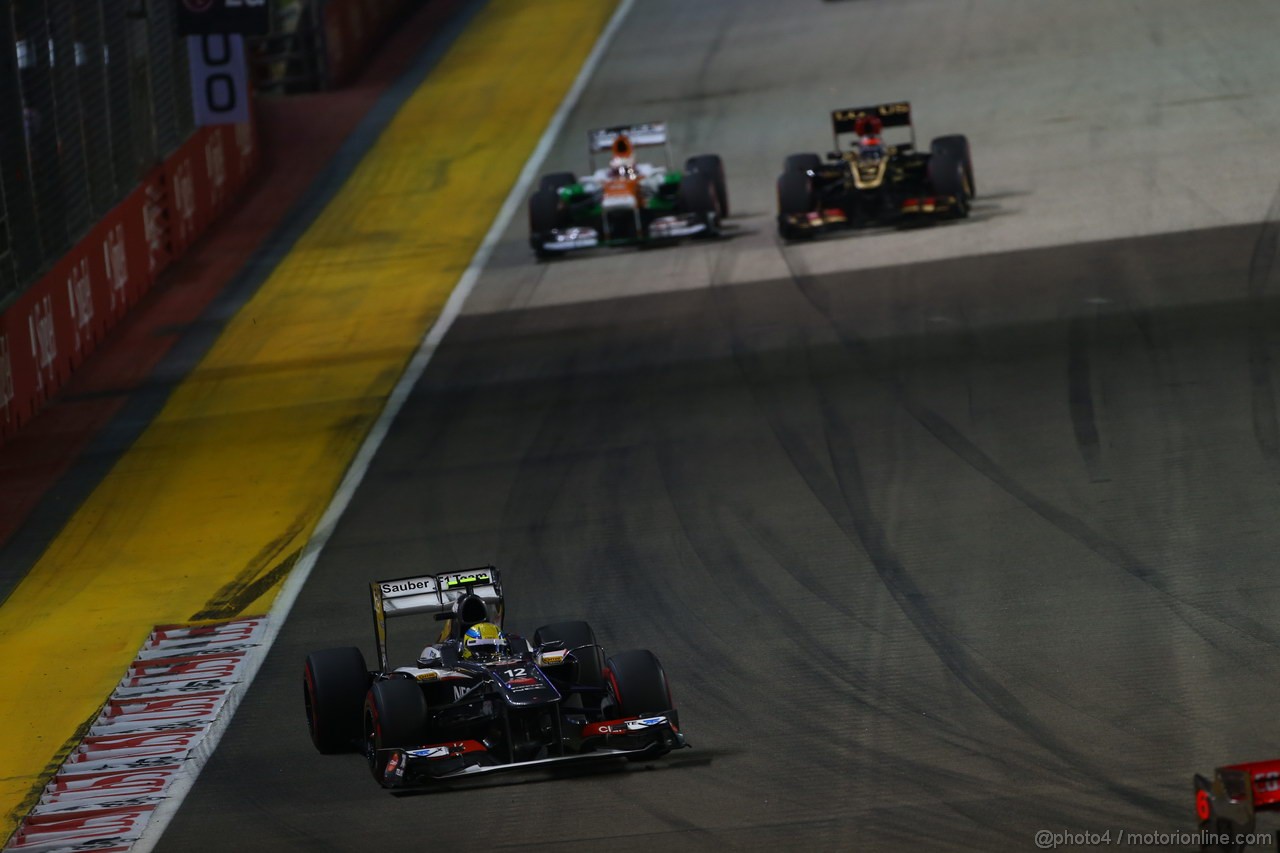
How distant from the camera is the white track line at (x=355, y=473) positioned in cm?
1207

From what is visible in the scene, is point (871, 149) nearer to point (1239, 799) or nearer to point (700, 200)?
point (700, 200)

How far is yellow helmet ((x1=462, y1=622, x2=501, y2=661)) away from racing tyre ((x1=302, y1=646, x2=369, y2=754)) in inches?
26.1

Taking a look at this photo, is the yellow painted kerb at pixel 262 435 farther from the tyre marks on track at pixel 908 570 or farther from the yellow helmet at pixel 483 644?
the tyre marks on track at pixel 908 570

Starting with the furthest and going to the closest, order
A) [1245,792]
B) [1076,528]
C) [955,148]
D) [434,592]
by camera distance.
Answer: [955,148] < [1076,528] < [434,592] < [1245,792]

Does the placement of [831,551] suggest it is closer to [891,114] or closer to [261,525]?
[261,525]

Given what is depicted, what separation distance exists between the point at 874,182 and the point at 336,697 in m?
14.5

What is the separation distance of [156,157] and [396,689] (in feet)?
58.8

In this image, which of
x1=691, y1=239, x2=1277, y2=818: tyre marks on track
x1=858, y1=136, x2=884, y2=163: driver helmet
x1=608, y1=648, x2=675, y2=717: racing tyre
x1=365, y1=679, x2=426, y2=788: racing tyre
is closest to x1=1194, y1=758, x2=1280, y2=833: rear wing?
x1=691, y1=239, x2=1277, y2=818: tyre marks on track

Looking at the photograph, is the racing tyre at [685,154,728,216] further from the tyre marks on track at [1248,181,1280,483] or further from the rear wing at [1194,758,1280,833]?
the rear wing at [1194,758,1280,833]

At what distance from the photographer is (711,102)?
3416 cm

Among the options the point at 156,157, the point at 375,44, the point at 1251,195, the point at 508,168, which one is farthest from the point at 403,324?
the point at 375,44

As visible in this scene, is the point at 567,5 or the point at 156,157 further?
the point at 567,5

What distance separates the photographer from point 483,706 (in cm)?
1136

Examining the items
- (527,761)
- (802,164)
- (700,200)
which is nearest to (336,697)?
(527,761)
